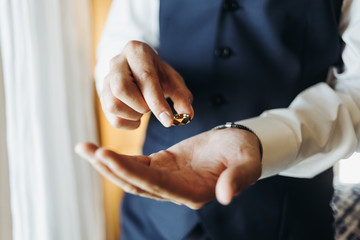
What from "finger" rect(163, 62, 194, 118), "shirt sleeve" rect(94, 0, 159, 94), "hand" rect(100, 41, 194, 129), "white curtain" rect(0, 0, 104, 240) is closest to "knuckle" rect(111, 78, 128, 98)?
"hand" rect(100, 41, 194, 129)

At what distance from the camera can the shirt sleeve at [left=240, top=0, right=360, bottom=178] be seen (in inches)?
26.2

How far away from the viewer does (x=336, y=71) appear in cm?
88

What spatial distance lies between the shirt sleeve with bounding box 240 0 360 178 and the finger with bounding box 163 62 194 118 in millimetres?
124

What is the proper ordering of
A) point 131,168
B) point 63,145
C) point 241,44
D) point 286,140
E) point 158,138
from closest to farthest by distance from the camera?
point 131,168 < point 286,140 < point 241,44 < point 158,138 < point 63,145

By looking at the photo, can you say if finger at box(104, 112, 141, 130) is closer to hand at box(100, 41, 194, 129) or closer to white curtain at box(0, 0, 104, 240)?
hand at box(100, 41, 194, 129)

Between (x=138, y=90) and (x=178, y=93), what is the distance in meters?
0.09

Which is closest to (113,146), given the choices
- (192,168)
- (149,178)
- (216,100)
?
(216,100)

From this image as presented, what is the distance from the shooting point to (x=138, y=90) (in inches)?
23.4

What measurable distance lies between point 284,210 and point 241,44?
441 millimetres

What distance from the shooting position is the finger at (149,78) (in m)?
0.56

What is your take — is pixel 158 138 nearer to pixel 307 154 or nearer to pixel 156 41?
pixel 156 41

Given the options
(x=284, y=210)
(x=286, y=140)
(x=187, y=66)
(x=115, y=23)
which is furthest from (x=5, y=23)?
(x=284, y=210)

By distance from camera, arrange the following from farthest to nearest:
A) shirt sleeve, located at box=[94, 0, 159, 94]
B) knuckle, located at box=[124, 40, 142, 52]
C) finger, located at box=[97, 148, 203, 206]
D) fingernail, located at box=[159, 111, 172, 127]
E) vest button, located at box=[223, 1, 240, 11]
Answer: shirt sleeve, located at box=[94, 0, 159, 94]
vest button, located at box=[223, 1, 240, 11]
knuckle, located at box=[124, 40, 142, 52]
fingernail, located at box=[159, 111, 172, 127]
finger, located at box=[97, 148, 203, 206]

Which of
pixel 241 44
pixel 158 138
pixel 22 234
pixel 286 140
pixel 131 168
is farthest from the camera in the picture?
pixel 22 234
